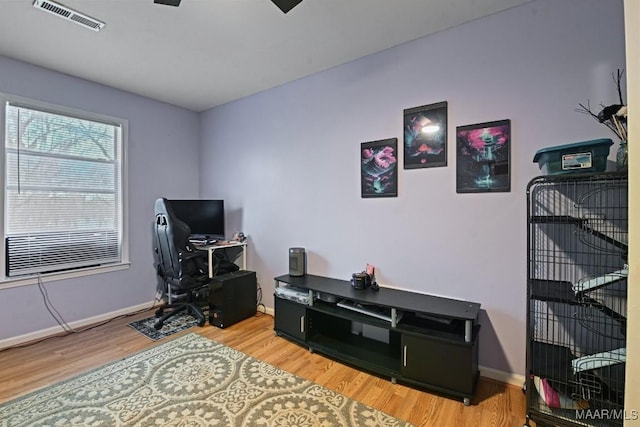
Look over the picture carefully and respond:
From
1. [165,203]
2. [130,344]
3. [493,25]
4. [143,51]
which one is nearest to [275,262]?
[165,203]

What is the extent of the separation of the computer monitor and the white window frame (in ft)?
2.15

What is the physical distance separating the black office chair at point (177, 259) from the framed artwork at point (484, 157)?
269cm

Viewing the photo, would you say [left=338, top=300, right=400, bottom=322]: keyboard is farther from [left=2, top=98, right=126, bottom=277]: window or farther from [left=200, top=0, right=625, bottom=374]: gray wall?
[left=2, top=98, right=126, bottom=277]: window

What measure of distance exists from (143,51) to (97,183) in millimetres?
1633

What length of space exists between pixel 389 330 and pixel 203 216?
8.70 ft

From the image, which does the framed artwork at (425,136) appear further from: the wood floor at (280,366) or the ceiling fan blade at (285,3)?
the wood floor at (280,366)

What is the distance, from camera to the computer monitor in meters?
3.62

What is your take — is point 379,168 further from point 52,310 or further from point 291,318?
point 52,310

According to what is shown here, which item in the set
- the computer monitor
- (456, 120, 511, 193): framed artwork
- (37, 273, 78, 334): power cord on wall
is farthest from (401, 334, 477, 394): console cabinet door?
(37, 273, 78, 334): power cord on wall

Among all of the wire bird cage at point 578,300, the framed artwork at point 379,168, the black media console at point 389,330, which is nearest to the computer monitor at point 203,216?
the black media console at point 389,330

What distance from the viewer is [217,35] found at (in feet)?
7.68

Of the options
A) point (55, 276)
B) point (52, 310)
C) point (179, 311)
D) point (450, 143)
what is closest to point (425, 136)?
point (450, 143)

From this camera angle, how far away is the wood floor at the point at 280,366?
180cm

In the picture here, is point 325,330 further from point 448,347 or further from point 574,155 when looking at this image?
point 574,155
